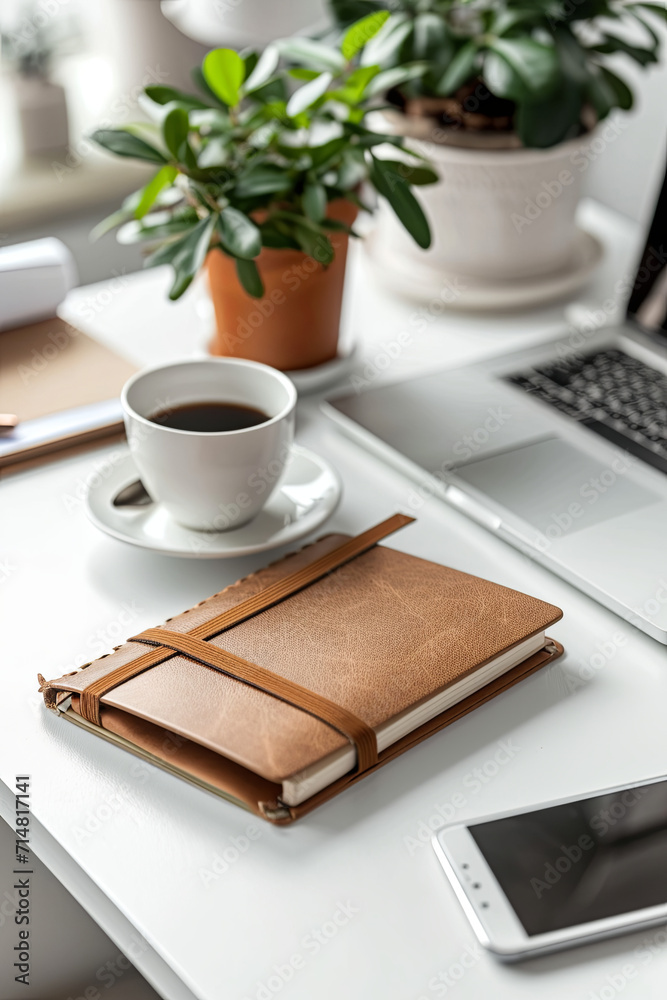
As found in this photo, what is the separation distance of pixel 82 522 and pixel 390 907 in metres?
0.41

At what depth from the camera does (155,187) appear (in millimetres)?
854

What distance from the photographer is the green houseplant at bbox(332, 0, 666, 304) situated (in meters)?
0.93

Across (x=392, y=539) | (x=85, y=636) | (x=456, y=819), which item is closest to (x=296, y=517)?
(x=392, y=539)

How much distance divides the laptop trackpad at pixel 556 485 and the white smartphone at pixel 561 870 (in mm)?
250

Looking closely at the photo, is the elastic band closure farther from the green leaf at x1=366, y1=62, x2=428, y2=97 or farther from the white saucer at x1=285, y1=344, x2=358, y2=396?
the green leaf at x1=366, y1=62, x2=428, y2=97

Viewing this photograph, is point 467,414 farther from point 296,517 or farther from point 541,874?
point 541,874

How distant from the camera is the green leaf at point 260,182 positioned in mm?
827

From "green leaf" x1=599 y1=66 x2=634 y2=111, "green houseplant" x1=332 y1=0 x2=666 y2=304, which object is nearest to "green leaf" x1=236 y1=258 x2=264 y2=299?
"green houseplant" x1=332 y1=0 x2=666 y2=304

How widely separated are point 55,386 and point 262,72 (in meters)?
0.33

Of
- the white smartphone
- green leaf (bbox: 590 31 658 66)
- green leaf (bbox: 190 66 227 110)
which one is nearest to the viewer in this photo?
the white smartphone

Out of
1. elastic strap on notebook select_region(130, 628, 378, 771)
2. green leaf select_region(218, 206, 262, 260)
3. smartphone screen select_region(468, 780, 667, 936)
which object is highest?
green leaf select_region(218, 206, 262, 260)

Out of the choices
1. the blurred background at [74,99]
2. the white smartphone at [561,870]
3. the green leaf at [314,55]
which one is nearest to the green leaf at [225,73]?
the green leaf at [314,55]

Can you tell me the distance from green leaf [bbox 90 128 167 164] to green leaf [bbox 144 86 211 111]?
42 millimetres

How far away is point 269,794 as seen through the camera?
0.56 metres
